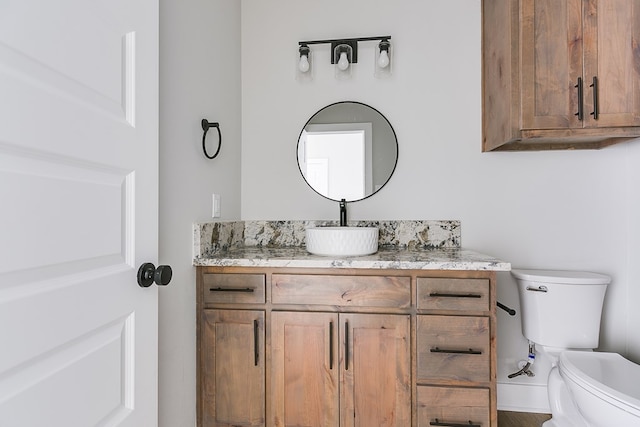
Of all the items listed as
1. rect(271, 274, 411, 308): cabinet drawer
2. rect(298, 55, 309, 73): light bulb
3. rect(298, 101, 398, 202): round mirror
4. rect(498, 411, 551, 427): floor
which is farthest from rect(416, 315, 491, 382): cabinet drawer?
rect(298, 55, 309, 73): light bulb

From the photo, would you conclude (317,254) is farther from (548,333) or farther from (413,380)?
(548,333)

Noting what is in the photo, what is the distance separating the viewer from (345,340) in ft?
A: 5.06

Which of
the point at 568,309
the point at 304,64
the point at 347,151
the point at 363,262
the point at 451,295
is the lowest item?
the point at 568,309

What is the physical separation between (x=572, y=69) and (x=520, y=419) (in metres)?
1.75

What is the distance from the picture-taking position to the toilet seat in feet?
4.29

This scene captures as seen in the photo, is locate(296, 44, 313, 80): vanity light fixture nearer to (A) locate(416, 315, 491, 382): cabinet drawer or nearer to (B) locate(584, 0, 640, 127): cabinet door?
(B) locate(584, 0, 640, 127): cabinet door

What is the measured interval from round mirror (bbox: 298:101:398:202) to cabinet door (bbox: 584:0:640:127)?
0.95 meters

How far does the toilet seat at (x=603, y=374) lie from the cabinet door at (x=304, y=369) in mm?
963

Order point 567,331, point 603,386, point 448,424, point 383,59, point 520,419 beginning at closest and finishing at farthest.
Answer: point 603,386 < point 448,424 < point 567,331 < point 520,419 < point 383,59

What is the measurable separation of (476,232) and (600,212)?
0.65 meters

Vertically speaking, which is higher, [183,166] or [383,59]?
[383,59]
